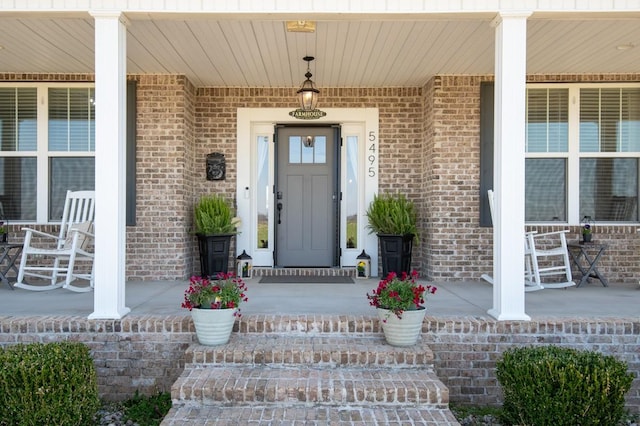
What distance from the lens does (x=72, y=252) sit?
5207mm

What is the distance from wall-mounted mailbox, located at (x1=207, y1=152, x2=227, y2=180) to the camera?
266 inches

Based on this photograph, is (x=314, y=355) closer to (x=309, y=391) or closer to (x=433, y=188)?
(x=309, y=391)

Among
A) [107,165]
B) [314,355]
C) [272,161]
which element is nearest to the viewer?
[314,355]

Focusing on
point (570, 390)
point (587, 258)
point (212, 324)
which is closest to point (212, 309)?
point (212, 324)

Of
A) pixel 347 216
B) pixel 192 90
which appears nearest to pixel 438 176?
pixel 347 216

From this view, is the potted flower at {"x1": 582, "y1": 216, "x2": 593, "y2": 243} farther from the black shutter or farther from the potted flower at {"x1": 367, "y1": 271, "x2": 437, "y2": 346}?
the black shutter

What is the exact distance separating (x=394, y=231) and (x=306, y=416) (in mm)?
3479

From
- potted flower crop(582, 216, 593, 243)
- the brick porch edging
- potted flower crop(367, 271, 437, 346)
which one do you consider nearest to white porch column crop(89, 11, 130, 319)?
the brick porch edging

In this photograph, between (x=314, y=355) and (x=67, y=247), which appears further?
(x=67, y=247)

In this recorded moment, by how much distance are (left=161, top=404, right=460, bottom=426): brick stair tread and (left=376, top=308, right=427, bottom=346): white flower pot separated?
62 cm

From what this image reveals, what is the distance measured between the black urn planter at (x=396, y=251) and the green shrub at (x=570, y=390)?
120 inches

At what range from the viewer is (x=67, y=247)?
5531mm

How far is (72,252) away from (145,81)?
7.33ft

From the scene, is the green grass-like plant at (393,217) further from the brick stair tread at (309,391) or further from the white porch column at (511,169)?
the brick stair tread at (309,391)
